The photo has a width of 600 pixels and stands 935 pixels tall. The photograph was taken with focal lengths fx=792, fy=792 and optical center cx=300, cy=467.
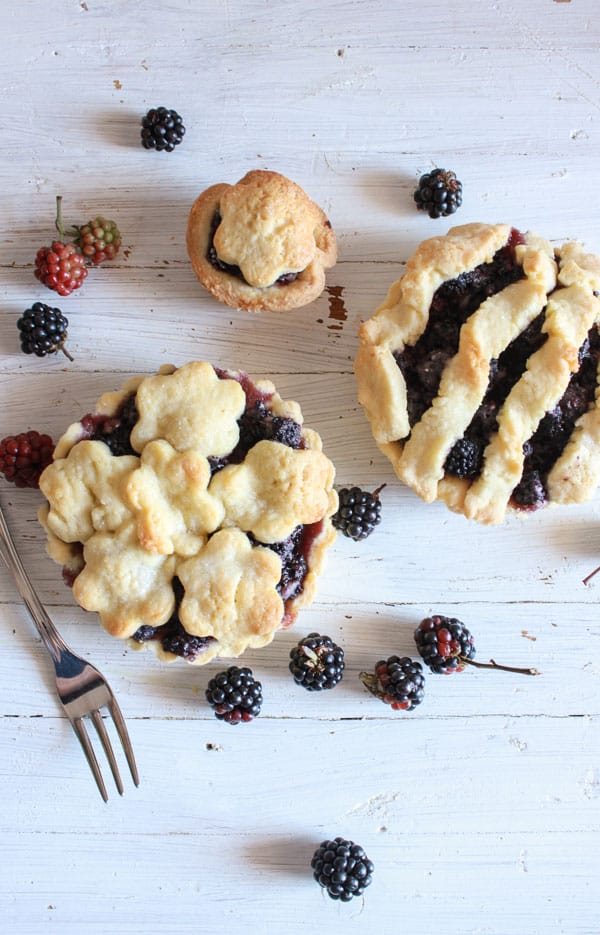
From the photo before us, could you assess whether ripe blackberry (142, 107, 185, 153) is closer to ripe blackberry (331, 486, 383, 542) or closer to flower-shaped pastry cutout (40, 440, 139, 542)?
flower-shaped pastry cutout (40, 440, 139, 542)

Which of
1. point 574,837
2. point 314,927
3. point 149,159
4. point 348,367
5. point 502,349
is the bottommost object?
point 314,927

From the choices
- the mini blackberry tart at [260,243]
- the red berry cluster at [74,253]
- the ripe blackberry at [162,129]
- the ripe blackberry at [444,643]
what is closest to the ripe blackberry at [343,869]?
the ripe blackberry at [444,643]

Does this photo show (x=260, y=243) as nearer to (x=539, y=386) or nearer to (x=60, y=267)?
(x=60, y=267)

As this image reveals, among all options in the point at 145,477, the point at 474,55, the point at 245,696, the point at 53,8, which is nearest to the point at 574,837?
the point at 245,696

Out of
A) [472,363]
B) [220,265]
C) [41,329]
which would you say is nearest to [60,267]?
[41,329]

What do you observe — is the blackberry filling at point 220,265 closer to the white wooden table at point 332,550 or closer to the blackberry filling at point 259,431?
the white wooden table at point 332,550

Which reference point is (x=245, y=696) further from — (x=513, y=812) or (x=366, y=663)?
(x=513, y=812)

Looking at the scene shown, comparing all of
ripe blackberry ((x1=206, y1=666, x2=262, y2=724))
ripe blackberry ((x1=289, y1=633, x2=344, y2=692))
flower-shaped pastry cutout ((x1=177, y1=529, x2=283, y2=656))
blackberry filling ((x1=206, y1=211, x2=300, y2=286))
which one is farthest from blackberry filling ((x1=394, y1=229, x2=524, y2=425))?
ripe blackberry ((x1=206, y1=666, x2=262, y2=724))
